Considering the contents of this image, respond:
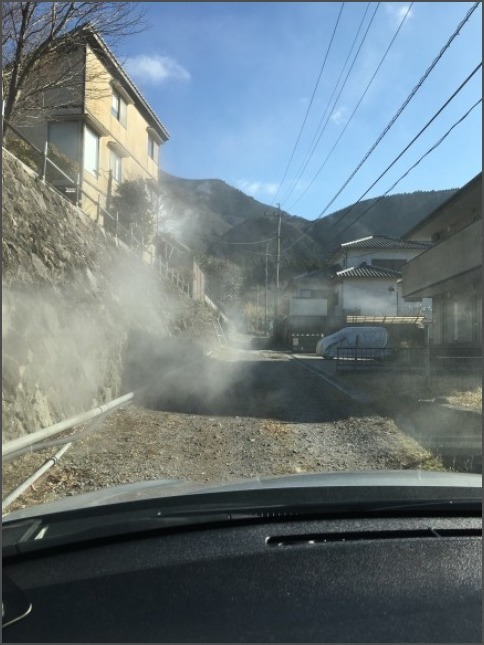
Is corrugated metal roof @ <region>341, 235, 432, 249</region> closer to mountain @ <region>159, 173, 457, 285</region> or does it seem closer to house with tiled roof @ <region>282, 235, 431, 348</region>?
house with tiled roof @ <region>282, 235, 431, 348</region>

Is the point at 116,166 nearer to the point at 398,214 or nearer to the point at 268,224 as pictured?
the point at 398,214

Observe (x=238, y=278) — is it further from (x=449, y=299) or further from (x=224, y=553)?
(x=224, y=553)

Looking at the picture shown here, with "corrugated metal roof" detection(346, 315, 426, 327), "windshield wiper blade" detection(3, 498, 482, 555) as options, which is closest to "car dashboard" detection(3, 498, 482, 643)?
"windshield wiper blade" detection(3, 498, 482, 555)

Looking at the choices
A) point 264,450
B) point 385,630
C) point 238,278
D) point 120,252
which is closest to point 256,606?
point 385,630

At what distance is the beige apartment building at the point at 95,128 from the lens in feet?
44.4

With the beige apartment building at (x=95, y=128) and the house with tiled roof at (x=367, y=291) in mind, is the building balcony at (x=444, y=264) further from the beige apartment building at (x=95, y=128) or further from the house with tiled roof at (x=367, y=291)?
the house with tiled roof at (x=367, y=291)

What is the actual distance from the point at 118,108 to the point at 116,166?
7.08 feet

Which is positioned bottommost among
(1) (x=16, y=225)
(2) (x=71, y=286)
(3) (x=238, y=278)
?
(2) (x=71, y=286)

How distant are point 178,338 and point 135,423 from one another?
10916mm

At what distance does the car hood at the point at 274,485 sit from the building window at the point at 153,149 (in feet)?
84.9

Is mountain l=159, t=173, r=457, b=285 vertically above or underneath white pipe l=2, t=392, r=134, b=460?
above

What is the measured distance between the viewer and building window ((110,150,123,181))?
74.7ft

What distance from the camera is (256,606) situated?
1.74m

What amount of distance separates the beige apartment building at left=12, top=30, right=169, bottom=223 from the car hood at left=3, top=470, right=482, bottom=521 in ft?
33.3
